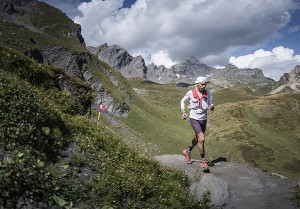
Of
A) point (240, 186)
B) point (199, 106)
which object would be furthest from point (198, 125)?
point (240, 186)

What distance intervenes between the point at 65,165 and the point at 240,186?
33.7 feet

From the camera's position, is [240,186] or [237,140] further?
[237,140]

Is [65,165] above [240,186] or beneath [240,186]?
above

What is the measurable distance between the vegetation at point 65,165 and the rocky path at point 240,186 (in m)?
1.28

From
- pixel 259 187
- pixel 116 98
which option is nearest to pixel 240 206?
pixel 259 187

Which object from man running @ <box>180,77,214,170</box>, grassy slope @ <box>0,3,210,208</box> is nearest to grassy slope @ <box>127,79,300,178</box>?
man running @ <box>180,77,214,170</box>

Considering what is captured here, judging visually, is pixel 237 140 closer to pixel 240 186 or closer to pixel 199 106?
pixel 240 186

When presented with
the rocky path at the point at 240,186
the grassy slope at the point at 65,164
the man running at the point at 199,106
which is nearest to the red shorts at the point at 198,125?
the man running at the point at 199,106

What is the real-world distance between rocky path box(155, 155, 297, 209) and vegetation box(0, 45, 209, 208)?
128 centimetres

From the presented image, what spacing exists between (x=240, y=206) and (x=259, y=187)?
9.74 feet

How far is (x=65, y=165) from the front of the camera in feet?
31.2

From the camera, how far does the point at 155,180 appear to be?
40.6ft

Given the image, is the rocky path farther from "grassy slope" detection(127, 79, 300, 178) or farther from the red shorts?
"grassy slope" detection(127, 79, 300, 178)

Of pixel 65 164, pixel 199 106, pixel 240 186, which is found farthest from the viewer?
pixel 199 106
